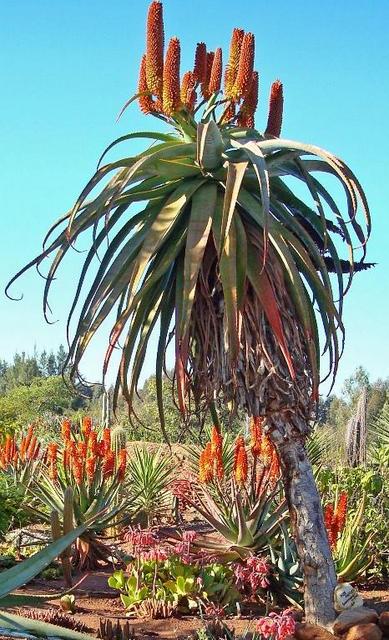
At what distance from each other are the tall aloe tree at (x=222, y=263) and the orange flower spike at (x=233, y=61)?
1 centimetres

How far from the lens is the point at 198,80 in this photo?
20.7 ft

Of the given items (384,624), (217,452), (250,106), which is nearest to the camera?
(384,624)

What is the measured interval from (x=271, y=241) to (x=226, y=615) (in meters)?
3.37

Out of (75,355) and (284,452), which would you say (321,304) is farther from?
(75,355)

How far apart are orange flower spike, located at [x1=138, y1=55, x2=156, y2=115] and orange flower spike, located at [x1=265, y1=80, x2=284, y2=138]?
0.97 m

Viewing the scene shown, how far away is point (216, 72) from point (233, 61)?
0.15 metres

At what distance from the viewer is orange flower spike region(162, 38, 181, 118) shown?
5.96 metres

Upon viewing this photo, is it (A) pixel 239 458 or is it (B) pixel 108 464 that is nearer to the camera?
(A) pixel 239 458

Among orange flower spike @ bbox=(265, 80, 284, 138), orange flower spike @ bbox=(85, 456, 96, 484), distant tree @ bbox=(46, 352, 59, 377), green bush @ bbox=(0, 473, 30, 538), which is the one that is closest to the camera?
orange flower spike @ bbox=(265, 80, 284, 138)

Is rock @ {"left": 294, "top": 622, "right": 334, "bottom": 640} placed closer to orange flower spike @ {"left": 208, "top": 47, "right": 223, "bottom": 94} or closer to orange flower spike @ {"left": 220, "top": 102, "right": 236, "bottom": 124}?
orange flower spike @ {"left": 220, "top": 102, "right": 236, "bottom": 124}

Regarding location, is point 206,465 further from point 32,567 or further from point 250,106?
point 32,567

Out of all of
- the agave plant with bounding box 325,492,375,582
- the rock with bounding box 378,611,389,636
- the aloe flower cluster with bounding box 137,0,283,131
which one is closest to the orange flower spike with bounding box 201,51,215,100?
the aloe flower cluster with bounding box 137,0,283,131

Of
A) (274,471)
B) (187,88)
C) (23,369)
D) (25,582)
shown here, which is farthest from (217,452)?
(23,369)

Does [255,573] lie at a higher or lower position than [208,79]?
lower
